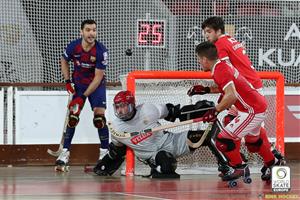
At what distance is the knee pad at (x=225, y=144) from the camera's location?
8.74 meters

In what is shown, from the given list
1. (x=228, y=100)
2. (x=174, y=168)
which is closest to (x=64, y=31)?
(x=174, y=168)

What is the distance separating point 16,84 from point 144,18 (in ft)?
6.19

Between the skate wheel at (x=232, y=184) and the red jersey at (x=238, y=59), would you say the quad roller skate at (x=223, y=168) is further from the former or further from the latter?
the red jersey at (x=238, y=59)

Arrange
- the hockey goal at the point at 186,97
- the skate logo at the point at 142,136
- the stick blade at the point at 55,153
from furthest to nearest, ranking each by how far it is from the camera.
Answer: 1. the stick blade at the point at 55,153
2. the hockey goal at the point at 186,97
3. the skate logo at the point at 142,136

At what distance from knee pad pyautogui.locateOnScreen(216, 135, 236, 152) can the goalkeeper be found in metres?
0.80

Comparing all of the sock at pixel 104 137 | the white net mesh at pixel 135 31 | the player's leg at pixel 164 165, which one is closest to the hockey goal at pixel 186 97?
the player's leg at pixel 164 165

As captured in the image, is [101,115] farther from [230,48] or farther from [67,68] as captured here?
[230,48]

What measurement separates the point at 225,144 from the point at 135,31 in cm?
388

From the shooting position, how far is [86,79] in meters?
10.7

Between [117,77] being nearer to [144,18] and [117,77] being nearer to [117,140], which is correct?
[144,18]

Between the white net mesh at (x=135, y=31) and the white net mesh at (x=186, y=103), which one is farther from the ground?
the white net mesh at (x=135, y=31)

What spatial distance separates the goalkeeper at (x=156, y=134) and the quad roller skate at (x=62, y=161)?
0.91m

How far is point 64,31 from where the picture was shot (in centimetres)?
1223

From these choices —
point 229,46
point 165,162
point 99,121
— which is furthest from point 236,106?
point 99,121
